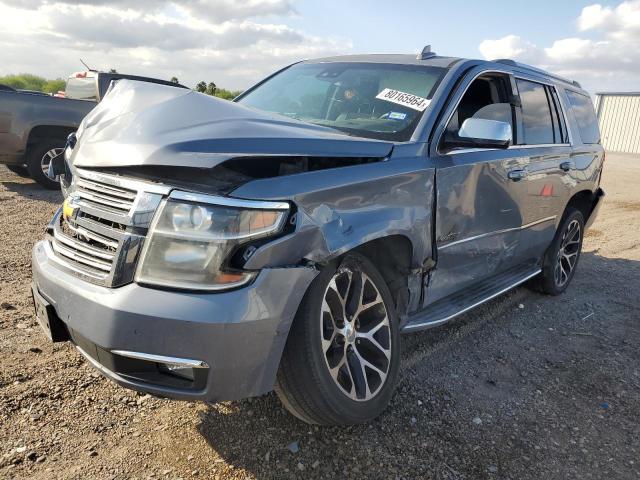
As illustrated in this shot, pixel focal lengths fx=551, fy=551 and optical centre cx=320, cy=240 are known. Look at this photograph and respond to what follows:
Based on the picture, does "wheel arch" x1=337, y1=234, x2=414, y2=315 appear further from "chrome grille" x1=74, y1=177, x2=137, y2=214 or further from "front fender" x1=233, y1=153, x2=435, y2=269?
"chrome grille" x1=74, y1=177, x2=137, y2=214

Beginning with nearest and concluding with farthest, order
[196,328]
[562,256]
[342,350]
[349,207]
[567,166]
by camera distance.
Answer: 1. [196,328]
2. [349,207]
3. [342,350]
4. [567,166]
5. [562,256]

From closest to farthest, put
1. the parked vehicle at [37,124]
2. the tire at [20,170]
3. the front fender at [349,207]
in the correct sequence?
the front fender at [349,207] < the parked vehicle at [37,124] < the tire at [20,170]

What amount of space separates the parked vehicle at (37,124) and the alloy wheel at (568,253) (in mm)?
5974

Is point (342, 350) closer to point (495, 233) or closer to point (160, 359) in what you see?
point (160, 359)

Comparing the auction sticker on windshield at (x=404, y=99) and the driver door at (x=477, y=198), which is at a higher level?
the auction sticker on windshield at (x=404, y=99)

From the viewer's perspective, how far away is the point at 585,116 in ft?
17.6

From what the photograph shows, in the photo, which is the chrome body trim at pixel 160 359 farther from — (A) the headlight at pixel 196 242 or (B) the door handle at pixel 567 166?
(B) the door handle at pixel 567 166

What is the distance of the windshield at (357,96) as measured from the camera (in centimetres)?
317

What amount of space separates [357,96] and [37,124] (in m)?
6.35

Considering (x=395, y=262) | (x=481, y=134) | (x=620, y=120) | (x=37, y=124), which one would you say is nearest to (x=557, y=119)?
(x=481, y=134)

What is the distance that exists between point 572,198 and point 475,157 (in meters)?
2.22

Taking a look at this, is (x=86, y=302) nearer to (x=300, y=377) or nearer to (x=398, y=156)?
(x=300, y=377)

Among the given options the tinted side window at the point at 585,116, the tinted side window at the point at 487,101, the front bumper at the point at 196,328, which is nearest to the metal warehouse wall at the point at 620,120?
the tinted side window at the point at 585,116

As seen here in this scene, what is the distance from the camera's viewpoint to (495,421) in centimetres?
295
